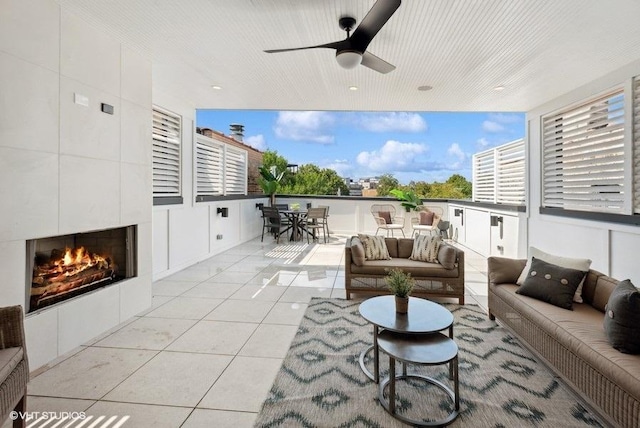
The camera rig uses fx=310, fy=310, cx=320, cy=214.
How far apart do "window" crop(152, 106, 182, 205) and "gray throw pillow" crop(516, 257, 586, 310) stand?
179 inches

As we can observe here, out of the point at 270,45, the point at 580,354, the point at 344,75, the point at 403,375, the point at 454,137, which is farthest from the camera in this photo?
the point at 454,137

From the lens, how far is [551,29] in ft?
9.10

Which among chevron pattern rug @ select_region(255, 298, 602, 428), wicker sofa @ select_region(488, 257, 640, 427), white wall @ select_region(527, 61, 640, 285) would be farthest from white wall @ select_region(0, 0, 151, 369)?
white wall @ select_region(527, 61, 640, 285)

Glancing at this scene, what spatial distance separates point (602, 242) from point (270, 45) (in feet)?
14.5

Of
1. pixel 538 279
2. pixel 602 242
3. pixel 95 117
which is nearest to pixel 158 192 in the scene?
pixel 95 117

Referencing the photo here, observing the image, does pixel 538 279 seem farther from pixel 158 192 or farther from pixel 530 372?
pixel 158 192

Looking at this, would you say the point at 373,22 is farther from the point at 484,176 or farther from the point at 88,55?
the point at 484,176

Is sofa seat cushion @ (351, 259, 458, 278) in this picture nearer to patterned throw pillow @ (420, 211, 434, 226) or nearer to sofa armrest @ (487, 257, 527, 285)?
sofa armrest @ (487, 257, 527, 285)

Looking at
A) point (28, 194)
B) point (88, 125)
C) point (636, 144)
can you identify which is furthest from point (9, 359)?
point (636, 144)

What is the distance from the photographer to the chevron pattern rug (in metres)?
1.78

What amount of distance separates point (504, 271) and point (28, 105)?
4.21 metres

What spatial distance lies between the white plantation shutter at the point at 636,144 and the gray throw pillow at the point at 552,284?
162 centimetres

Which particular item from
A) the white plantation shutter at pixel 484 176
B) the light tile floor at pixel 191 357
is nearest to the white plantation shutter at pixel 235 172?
the light tile floor at pixel 191 357

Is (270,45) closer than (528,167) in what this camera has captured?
Yes
